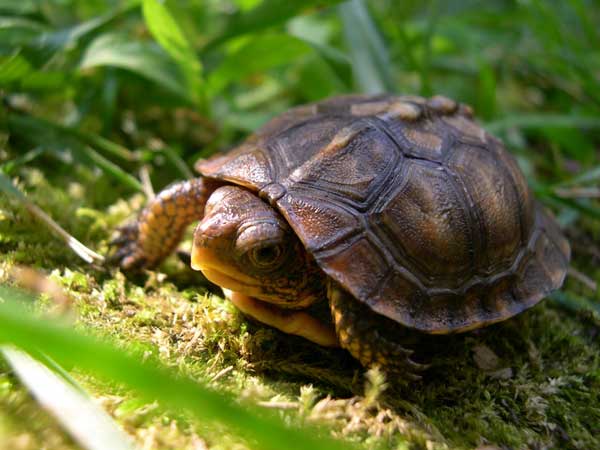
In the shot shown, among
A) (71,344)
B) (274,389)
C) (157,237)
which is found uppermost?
(71,344)

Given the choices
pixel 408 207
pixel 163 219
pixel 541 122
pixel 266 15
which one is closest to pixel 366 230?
pixel 408 207

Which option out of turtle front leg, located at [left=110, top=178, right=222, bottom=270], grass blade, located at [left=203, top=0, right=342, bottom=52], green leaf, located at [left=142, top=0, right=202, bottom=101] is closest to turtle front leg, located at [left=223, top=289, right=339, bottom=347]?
turtle front leg, located at [left=110, top=178, right=222, bottom=270]

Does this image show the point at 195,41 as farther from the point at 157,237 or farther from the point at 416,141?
the point at 416,141

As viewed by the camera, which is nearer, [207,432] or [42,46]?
[207,432]

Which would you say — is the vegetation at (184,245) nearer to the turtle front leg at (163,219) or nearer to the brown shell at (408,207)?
the turtle front leg at (163,219)

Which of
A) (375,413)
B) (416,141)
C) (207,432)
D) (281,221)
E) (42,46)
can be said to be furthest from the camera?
(42,46)

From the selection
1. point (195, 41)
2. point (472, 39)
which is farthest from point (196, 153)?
point (472, 39)

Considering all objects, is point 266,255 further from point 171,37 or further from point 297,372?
point 171,37
